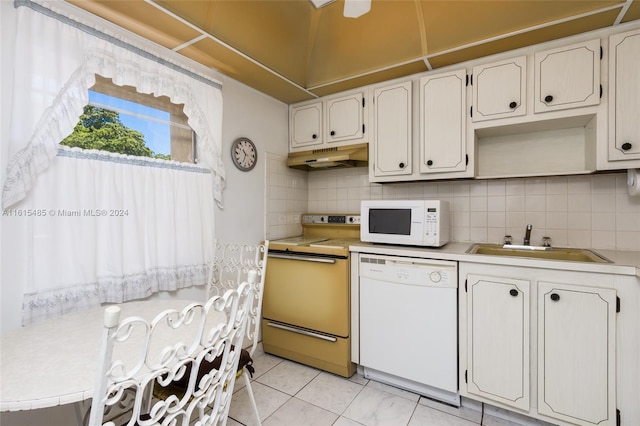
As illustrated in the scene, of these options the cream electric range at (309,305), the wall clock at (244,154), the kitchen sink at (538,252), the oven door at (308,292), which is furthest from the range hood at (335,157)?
the kitchen sink at (538,252)

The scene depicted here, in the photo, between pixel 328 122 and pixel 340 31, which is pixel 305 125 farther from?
pixel 340 31

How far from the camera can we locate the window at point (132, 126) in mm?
1612

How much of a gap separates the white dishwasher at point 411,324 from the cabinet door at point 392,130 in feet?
2.48

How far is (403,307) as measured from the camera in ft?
6.63

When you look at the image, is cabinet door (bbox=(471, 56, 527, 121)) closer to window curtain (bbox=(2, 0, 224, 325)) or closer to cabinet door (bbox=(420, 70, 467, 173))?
cabinet door (bbox=(420, 70, 467, 173))

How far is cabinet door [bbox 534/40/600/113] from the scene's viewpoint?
175cm

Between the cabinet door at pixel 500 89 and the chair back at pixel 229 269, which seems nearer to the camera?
the cabinet door at pixel 500 89

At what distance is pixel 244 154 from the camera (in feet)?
8.23

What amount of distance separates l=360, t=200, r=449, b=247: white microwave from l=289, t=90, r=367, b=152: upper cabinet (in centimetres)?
71

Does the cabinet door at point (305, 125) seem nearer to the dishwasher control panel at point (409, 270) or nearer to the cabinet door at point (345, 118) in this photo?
the cabinet door at point (345, 118)

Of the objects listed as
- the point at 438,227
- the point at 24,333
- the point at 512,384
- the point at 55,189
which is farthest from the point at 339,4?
the point at 512,384

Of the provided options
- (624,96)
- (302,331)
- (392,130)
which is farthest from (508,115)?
(302,331)

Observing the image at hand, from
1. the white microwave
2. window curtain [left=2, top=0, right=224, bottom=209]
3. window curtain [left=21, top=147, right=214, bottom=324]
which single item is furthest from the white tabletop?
the white microwave

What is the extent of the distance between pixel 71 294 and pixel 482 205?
2.70 metres
